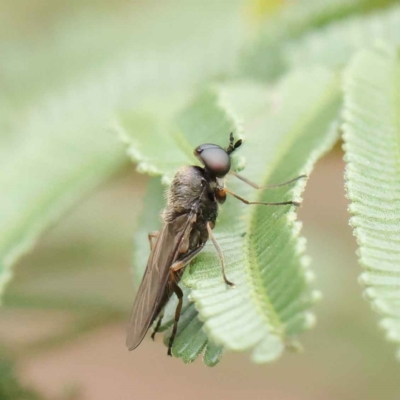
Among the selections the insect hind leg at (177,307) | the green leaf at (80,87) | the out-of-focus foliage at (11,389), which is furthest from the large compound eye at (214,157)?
the out-of-focus foliage at (11,389)

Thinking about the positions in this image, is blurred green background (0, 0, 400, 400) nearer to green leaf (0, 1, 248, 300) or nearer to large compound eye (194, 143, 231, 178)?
green leaf (0, 1, 248, 300)

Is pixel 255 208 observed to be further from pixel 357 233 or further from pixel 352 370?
pixel 352 370

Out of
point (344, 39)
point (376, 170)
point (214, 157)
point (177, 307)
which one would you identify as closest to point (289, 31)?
point (344, 39)

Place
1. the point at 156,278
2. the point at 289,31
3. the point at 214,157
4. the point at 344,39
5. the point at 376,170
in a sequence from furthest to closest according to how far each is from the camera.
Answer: the point at 289,31
the point at 344,39
the point at 214,157
the point at 156,278
the point at 376,170

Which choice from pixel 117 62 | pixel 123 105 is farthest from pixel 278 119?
pixel 117 62

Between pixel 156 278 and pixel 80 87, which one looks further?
pixel 80 87

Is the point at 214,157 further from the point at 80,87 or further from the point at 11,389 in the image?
the point at 80,87

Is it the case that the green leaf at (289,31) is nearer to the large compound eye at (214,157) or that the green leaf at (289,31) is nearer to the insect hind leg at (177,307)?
the large compound eye at (214,157)
